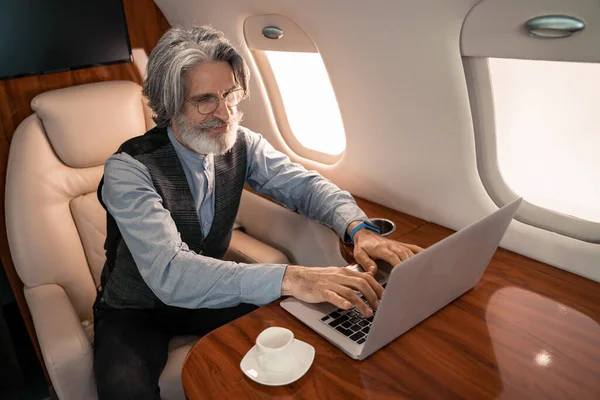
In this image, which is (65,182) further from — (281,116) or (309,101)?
(309,101)

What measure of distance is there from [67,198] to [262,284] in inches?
40.1

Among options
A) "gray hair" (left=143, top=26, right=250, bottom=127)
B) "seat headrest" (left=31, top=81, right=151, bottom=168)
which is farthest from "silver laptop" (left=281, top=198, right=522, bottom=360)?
"seat headrest" (left=31, top=81, right=151, bottom=168)

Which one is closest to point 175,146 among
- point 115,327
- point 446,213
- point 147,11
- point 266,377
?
point 115,327

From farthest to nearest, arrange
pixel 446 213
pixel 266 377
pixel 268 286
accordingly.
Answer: pixel 446 213
pixel 268 286
pixel 266 377

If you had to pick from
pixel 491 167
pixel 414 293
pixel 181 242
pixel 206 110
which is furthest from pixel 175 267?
pixel 491 167

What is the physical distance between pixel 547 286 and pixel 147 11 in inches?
79.3

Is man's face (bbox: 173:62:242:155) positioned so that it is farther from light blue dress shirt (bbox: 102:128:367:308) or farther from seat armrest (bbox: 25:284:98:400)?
seat armrest (bbox: 25:284:98:400)

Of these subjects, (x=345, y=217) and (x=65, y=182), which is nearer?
(x=345, y=217)

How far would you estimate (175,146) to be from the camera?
150 cm

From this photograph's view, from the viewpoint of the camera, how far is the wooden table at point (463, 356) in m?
0.93

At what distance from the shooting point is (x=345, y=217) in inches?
61.2

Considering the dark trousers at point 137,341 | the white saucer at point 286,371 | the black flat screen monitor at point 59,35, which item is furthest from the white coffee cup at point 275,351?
the black flat screen monitor at point 59,35

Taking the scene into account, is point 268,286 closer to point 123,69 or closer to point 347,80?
point 347,80

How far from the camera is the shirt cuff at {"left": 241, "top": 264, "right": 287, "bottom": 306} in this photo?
121 cm
